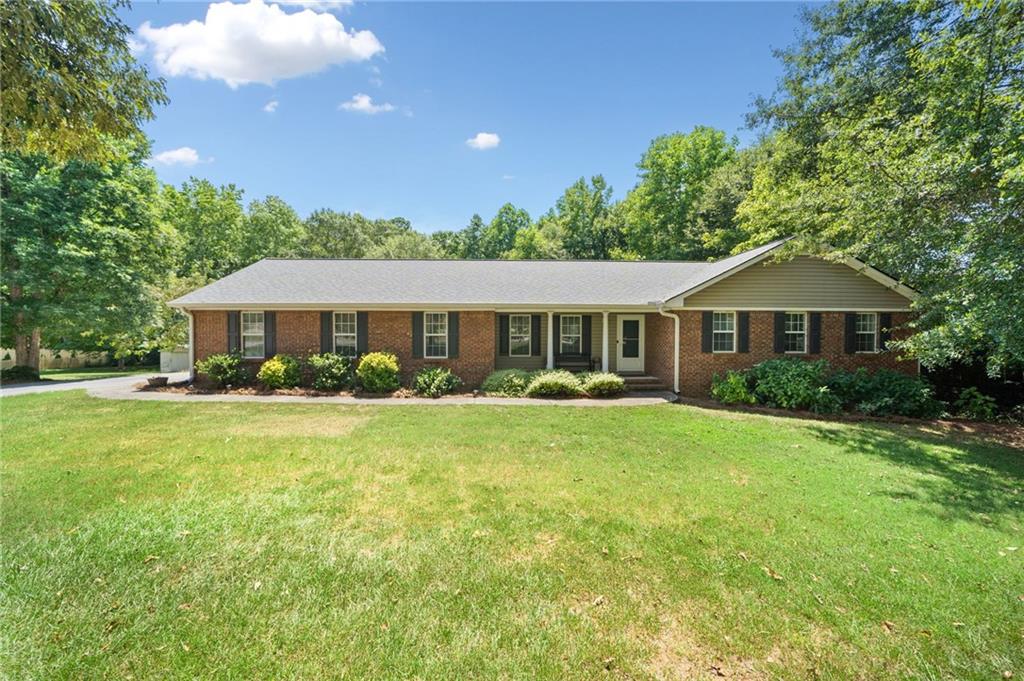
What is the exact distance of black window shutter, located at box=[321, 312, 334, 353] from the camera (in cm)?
1348

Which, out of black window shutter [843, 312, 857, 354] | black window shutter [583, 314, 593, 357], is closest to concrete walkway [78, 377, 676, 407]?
black window shutter [583, 314, 593, 357]

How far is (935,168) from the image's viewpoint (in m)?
8.51

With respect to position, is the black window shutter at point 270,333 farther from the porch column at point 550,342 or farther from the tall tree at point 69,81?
the porch column at point 550,342

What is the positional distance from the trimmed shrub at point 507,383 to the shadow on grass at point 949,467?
23.1ft

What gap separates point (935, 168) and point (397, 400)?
1318 cm

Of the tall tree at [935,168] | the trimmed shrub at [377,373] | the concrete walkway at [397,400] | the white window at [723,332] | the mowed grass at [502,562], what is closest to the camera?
the mowed grass at [502,562]

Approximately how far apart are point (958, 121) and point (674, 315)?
22.7ft

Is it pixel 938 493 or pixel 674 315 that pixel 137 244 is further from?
pixel 938 493

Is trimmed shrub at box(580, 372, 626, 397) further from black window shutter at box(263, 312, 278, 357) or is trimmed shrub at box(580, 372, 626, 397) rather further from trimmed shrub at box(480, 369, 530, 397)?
black window shutter at box(263, 312, 278, 357)

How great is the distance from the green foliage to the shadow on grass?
311 centimetres

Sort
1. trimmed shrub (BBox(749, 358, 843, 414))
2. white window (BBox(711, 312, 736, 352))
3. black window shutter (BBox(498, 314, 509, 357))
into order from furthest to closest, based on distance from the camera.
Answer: black window shutter (BBox(498, 314, 509, 357))
white window (BBox(711, 312, 736, 352))
trimmed shrub (BBox(749, 358, 843, 414))

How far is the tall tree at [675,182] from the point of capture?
2986cm

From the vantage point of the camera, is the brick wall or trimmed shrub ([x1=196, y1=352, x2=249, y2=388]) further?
trimmed shrub ([x1=196, y1=352, x2=249, y2=388])

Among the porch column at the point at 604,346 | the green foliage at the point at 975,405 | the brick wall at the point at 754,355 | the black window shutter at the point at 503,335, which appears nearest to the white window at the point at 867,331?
the brick wall at the point at 754,355
